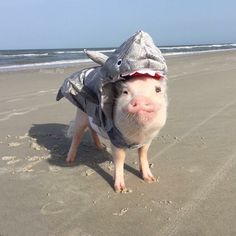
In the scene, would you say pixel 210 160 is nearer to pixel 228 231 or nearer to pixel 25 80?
pixel 228 231

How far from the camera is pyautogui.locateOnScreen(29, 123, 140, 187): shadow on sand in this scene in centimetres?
431

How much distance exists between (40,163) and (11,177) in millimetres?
439

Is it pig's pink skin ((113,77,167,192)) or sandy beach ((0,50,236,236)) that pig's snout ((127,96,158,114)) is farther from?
sandy beach ((0,50,236,236))

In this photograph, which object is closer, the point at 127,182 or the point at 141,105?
the point at 141,105

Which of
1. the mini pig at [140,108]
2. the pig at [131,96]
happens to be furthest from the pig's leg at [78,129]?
the mini pig at [140,108]

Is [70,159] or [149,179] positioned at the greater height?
[149,179]

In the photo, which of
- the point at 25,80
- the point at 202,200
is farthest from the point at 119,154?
the point at 25,80

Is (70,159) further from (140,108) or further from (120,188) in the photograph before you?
(140,108)

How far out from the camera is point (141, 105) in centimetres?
305

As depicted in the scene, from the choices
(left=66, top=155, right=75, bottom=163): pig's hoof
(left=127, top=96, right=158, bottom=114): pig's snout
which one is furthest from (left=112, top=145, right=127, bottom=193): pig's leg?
(left=66, top=155, right=75, bottom=163): pig's hoof

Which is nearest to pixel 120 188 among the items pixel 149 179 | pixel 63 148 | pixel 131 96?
pixel 149 179

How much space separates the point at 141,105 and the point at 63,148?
2.16 meters

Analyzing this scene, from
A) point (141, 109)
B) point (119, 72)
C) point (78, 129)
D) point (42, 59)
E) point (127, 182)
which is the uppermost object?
point (119, 72)

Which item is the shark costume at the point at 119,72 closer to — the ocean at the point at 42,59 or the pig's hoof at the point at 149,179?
the pig's hoof at the point at 149,179
